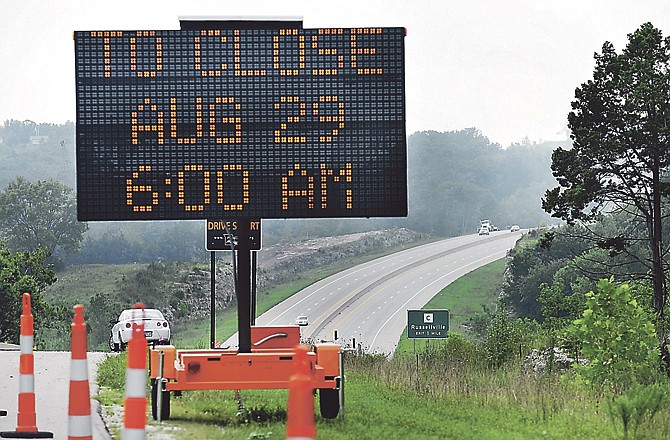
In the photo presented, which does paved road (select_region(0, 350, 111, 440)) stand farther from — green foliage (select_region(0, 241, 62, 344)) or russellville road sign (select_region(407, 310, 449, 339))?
green foliage (select_region(0, 241, 62, 344))

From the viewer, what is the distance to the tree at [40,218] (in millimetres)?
61844

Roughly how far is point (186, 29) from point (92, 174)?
5.34ft

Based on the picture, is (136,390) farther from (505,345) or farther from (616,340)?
(505,345)

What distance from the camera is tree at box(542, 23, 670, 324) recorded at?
2748cm

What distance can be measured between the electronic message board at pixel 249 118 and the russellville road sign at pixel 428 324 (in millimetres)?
14908

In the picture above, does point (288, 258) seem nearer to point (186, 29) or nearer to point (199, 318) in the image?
point (199, 318)

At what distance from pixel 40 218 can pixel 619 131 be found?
3996cm

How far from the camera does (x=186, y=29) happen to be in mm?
11898

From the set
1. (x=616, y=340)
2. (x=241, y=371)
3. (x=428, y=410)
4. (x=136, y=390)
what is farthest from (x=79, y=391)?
(x=616, y=340)

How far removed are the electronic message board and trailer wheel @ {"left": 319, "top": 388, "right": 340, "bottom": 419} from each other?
1744 mm

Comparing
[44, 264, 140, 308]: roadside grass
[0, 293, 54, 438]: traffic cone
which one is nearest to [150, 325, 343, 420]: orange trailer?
[0, 293, 54, 438]: traffic cone

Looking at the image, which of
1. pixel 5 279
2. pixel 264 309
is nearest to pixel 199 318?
pixel 264 309

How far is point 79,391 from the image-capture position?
25.8 feet

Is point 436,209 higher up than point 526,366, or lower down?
higher up
